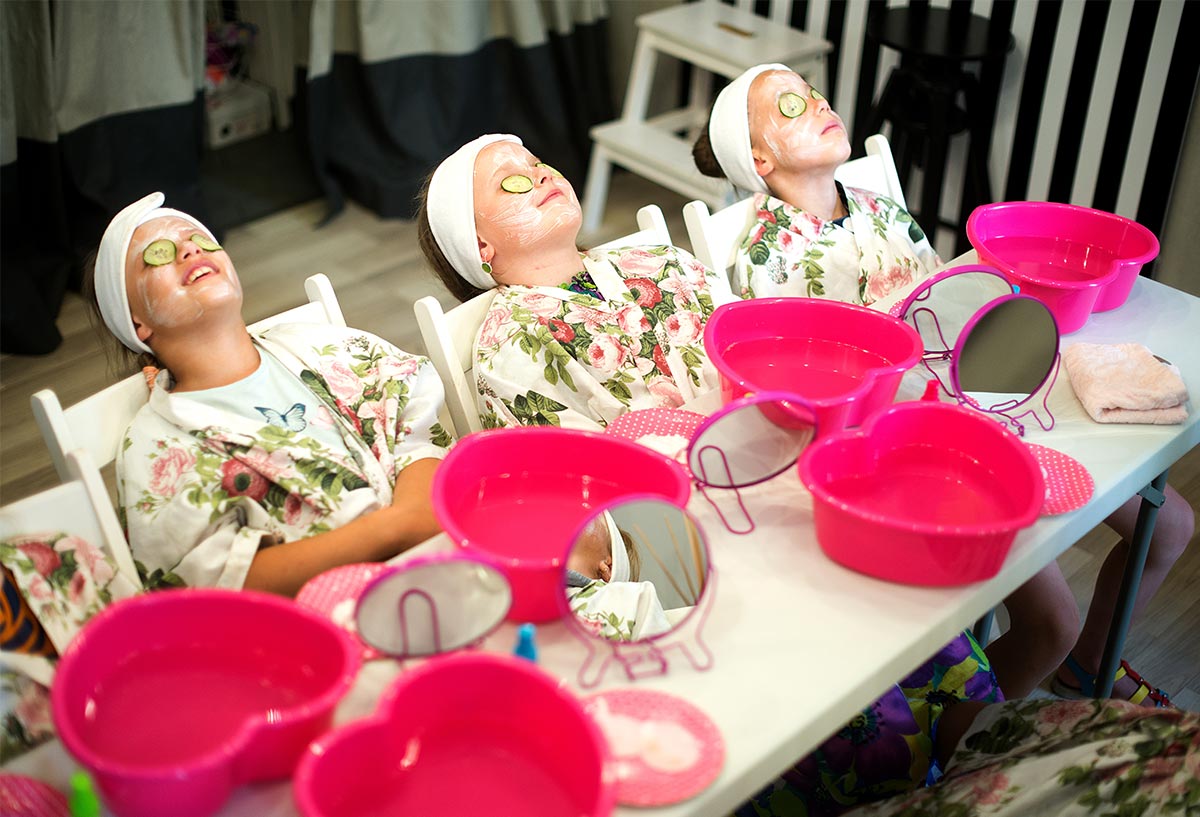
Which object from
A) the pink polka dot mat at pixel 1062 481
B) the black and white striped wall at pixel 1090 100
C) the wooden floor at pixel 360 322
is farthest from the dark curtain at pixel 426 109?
the pink polka dot mat at pixel 1062 481

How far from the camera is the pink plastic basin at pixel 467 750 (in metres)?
1.05

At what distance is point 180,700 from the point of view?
1.14 metres

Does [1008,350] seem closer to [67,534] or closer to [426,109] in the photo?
[67,534]

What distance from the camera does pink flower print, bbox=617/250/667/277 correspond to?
2.00 meters

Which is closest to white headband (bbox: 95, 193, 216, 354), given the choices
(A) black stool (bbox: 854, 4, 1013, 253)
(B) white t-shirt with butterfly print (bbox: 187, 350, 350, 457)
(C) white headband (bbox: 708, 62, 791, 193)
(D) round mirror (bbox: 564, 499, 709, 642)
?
(B) white t-shirt with butterfly print (bbox: 187, 350, 350, 457)

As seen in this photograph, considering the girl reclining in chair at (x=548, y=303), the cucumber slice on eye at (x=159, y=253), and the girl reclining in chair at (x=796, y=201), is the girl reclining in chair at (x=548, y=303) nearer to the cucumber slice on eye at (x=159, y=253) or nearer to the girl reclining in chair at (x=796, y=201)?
the girl reclining in chair at (x=796, y=201)

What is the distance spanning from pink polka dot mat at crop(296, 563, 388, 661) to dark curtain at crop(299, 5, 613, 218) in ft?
8.00

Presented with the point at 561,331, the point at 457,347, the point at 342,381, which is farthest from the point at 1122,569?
the point at 342,381

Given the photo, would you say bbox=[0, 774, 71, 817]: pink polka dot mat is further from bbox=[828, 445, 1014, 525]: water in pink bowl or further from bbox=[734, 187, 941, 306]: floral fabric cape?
bbox=[734, 187, 941, 306]: floral fabric cape

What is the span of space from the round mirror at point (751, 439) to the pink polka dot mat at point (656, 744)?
0.31 m

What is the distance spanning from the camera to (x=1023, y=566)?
1356 mm

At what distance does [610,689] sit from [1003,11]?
8.45ft

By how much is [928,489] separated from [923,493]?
0.01 meters

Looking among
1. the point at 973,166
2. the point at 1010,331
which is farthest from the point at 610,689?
the point at 973,166
